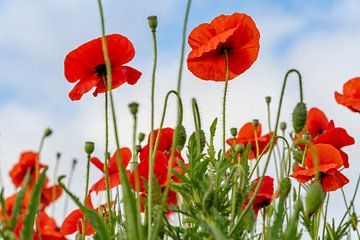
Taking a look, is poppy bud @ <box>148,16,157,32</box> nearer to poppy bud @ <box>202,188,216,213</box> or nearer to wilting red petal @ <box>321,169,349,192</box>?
poppy bud @ <box>202,188,216,213</box>

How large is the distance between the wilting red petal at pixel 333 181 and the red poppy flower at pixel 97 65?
81 centimetres

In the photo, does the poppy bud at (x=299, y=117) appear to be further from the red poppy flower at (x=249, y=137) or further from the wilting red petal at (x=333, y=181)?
the red poppy flower at (x=249, y=137)

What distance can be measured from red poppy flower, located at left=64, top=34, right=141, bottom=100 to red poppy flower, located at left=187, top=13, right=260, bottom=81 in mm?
269

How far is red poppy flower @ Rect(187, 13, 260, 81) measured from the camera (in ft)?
7.09

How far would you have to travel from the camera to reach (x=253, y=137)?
2707mm

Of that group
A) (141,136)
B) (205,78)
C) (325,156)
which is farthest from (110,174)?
(325,156)

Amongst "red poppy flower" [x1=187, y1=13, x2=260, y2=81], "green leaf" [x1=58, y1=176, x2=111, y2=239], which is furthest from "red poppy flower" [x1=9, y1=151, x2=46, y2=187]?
"green leaf" [x1=58, y1=176, x2=111, y2=239]

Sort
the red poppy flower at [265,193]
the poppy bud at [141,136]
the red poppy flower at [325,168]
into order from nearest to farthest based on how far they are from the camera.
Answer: the red poppy flower at [265,193] < the red poppy flower at [325,168] < the poppy bud at [141,136]

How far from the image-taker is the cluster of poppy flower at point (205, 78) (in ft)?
6.41

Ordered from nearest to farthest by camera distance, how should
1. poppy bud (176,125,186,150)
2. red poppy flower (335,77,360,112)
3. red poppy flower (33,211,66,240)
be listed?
poppy bud (176,125,186,150) < red poppy flower (33,211,66,240) < red poppy flower (335,77,360,112)

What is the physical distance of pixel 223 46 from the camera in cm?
222

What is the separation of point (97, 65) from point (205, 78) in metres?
0.38

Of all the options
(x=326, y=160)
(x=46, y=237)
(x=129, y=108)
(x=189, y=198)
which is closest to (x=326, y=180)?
(x=326, y=160)

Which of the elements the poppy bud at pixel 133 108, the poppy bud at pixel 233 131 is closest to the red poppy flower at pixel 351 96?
the poppy bud at pixel 233 131
